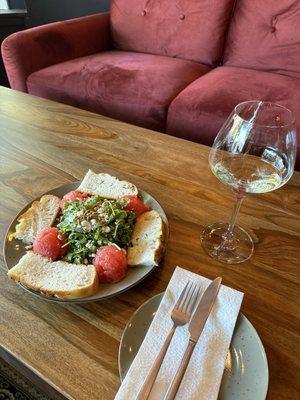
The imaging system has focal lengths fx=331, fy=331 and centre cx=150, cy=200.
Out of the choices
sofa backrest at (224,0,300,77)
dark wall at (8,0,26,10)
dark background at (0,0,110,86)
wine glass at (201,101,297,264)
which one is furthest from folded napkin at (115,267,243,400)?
dark wall at (8,0,26,10)

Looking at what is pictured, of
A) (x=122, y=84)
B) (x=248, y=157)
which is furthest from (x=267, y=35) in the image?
(x=248, y=157)

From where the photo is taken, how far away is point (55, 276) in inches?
21.4

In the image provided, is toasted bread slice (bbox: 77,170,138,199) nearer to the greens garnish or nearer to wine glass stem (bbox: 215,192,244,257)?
the greens garnish

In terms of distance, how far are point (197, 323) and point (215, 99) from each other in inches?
42.5

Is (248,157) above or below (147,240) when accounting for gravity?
above

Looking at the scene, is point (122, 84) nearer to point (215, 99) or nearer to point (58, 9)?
point (215, 99)

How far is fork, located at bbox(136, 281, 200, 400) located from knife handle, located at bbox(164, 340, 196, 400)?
0.08 feet

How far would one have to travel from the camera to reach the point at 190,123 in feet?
4.55

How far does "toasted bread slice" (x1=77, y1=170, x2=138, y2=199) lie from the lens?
707 millimetres

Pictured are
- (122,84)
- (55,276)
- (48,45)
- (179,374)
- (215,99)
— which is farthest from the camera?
(48,45)

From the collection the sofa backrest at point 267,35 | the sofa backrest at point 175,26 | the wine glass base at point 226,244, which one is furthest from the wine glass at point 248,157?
the sofa backrest at point 175,26

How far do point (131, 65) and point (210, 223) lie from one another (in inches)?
50.4

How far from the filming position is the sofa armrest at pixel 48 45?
1.67 meters

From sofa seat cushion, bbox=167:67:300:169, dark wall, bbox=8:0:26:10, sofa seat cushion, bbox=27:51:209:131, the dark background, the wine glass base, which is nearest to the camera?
the wine glass base
